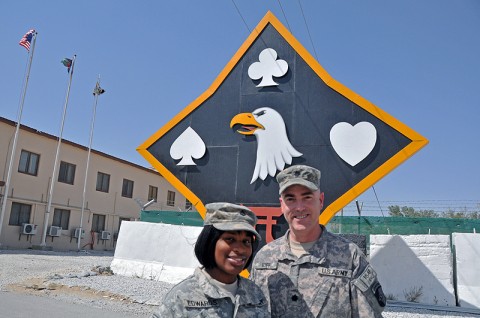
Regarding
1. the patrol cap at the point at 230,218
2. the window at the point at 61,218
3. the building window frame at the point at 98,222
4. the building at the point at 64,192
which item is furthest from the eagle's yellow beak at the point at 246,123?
the building window frame at the point at 98,222

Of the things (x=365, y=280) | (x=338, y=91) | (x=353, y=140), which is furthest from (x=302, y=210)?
(x=338, y=91)

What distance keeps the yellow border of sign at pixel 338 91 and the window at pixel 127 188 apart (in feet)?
62.2

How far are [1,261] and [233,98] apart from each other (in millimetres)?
9698

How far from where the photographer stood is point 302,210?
2227mm

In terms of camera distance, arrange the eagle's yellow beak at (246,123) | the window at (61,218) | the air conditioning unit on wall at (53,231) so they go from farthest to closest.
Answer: the window at (61,218), the air conditioning unit on wall at (53,231), the eagle's yellow beak at (246,123)

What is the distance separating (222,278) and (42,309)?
5.66 meters

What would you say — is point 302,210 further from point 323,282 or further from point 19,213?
point 19,213

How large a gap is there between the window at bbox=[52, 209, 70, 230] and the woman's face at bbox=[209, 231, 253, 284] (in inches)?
852

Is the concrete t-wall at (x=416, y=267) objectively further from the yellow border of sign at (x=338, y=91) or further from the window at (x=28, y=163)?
the window at (x=28, y=163)

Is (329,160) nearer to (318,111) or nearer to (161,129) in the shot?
(318,111)

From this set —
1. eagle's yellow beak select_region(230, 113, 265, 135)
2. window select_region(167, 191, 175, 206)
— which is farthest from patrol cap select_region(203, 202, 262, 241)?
window select_region(167, 191, 175, 206)

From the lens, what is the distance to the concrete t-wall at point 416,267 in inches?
317

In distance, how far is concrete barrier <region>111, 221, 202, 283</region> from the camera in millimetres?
9734

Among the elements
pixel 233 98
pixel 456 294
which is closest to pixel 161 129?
pixel 233 98
